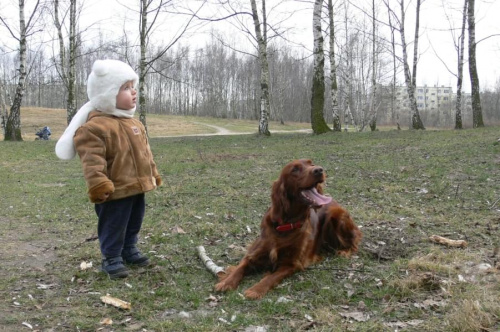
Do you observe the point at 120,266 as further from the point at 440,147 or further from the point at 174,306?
the point at 440,147

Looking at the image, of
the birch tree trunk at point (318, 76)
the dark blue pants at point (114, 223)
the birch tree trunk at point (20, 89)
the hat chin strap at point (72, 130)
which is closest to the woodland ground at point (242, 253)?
the dark blue pants at point (114, 223)

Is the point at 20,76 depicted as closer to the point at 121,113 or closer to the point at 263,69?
the point at 263,69

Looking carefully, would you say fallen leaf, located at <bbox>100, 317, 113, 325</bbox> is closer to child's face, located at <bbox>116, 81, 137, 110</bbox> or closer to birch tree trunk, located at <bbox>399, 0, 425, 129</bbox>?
child's face, located at <bbox>116, 81, 137, 110</bbox>

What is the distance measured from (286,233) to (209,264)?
0.84 metres

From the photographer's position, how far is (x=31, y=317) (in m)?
3.07

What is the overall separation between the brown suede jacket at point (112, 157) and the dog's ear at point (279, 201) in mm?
1126

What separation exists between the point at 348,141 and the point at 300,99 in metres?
62.3

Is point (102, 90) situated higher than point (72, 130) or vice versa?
point (102, 90)

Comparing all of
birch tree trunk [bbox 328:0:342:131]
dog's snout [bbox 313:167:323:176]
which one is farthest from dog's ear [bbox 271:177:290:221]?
birch tree trunk [bbox 328:0:342:131]

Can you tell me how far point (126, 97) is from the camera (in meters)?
3.84

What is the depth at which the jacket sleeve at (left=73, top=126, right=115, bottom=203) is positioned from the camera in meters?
3.43

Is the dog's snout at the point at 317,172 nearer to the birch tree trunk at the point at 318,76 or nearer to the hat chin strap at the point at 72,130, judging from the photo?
the hat chin strap at the point at 72,130

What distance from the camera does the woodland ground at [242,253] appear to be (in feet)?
9.73

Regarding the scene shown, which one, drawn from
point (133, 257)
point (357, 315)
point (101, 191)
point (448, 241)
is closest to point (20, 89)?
point (133, 257)
